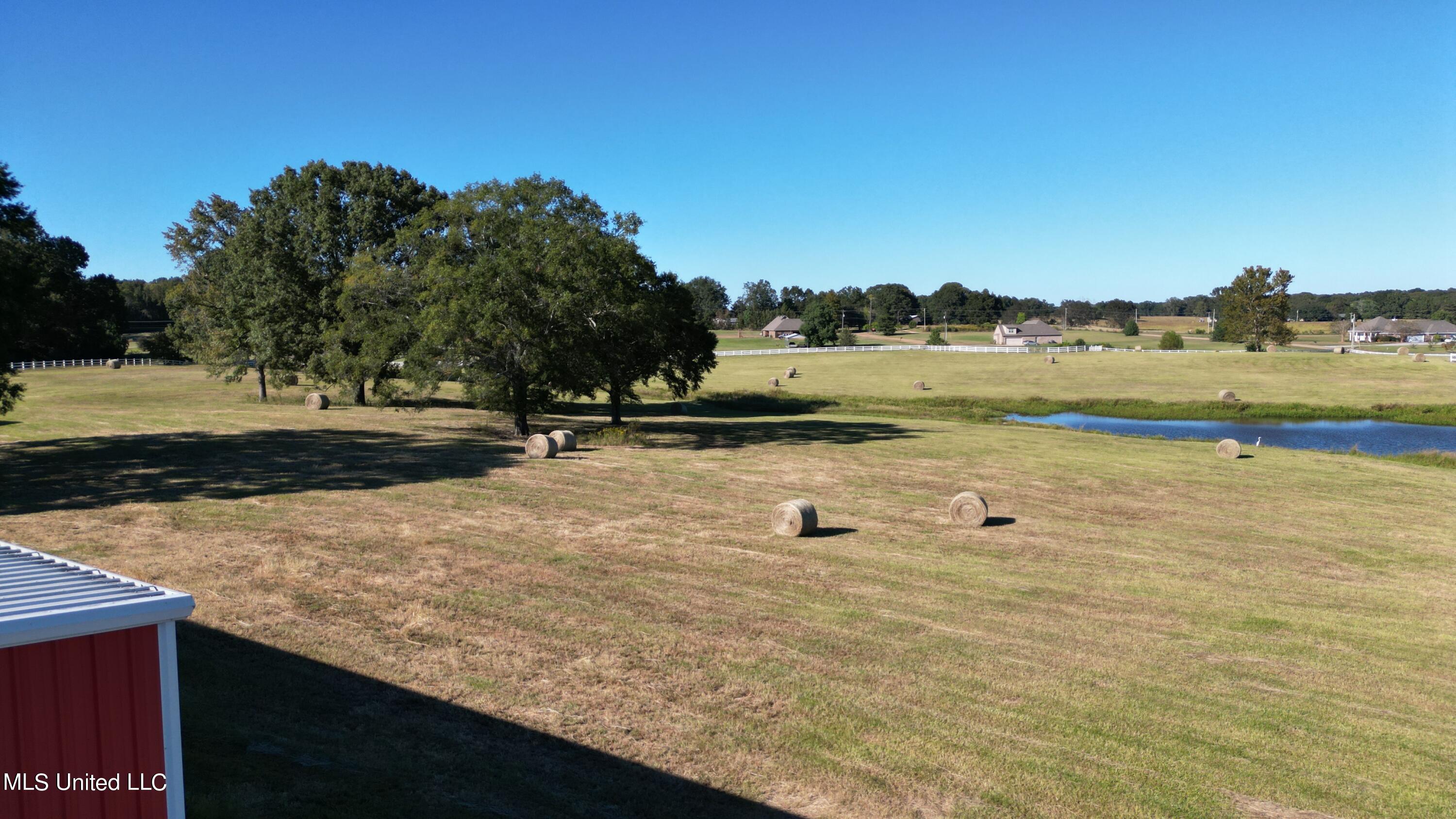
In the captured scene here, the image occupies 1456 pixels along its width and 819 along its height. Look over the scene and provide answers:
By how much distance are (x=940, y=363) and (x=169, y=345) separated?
7462 centimetres

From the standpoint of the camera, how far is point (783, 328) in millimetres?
→ 171500

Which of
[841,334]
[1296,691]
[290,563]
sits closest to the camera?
[1296,691]

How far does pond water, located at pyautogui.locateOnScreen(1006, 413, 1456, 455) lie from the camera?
43.6 m

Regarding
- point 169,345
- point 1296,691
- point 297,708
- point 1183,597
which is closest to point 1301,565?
point 1183,597

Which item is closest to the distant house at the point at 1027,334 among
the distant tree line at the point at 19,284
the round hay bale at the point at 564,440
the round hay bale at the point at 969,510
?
the round hay bale at the point at 564,440

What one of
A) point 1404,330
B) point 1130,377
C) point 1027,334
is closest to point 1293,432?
point 1130,377

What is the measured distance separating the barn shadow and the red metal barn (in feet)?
6.66

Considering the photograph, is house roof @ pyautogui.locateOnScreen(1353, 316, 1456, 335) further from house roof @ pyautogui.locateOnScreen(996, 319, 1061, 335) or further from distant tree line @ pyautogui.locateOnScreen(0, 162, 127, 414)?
distant tree line @ pyautogui.locateOnScreen(0, 162, 127, 414)

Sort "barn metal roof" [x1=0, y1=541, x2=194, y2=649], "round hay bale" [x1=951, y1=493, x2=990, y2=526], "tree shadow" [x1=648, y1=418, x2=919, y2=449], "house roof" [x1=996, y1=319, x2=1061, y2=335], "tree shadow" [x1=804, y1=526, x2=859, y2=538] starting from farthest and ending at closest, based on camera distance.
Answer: "house roof" [x1=996, y1=319, x2=1061, y2=335] < "tree shadow" [x1=648, y1=418, x2=919, y2=449] < "round hay bale" [x1=951, y1=493, x2=990, y2=526] < "tree shadow" [x1=804, y1=526, x2=859, y2=538] < "barn metal roof" [x1=0, y1=541, x2=194, y2=649]

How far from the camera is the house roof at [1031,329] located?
142 meters

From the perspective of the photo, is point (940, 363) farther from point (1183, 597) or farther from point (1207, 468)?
point (1183, 597)

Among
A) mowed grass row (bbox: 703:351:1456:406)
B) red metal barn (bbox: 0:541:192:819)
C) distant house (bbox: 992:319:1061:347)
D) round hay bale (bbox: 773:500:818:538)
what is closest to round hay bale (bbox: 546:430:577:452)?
round hay bale (bbox: 773:500:818:538)

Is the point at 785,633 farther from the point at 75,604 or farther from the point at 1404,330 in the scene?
the point at 1404,330

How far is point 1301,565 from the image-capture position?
1914 cm
